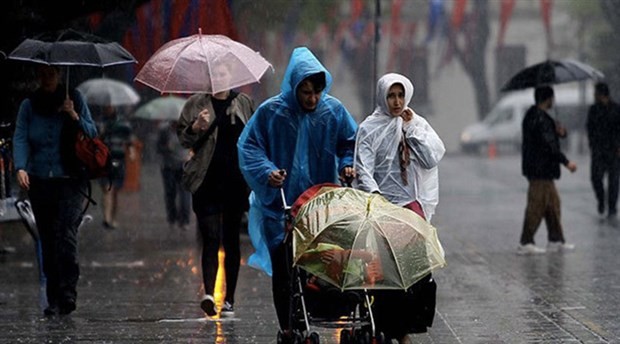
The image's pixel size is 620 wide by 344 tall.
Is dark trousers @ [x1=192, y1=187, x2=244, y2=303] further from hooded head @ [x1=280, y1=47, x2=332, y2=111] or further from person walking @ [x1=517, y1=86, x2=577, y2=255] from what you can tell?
person walking @ [x1=517, y1=86, x2=577, y2=255]

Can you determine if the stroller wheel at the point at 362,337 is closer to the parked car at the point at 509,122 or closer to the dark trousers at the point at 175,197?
the dark trousers at the point at 175,197

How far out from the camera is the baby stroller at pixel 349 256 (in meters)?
7.95

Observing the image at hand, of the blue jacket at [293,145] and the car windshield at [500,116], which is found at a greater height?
the blue jacket at [293,145]

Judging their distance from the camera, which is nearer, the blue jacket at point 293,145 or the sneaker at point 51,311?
the blue jacket at point 293,145

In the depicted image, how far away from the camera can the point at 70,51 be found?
11102 mm

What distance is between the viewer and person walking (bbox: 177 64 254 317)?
421 inches

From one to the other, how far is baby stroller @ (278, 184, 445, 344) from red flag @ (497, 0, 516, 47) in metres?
42.7

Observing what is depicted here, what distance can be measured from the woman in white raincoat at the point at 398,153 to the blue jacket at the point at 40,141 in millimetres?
2770

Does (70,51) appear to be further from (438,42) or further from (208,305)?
(438,42)

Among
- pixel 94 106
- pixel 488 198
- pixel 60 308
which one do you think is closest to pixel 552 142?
pixel 60 308

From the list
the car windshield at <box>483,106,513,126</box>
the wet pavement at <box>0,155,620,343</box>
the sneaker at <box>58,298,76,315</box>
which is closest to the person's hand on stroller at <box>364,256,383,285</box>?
the wet pavement at <box>0,155,620,343</box>

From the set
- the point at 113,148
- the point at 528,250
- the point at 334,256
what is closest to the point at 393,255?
the point at 334,256

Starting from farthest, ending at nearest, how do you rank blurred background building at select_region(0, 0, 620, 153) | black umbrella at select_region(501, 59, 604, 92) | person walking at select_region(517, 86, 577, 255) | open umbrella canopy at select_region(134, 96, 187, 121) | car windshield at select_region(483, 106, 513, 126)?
1. car windshield at select_region(483, 106, 513, 126)
2. blurred background building at select_region(0, 0, 620, 153)
3. open umbrella canopy at select_region(134, 96, 187, 121)
4. black umbrella at select_region(501, 59, 604, 92)
5. person walking at select_region(517, 86, 577, 255)

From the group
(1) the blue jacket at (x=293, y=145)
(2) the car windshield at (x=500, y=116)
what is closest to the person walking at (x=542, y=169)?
(1) the blue jacket at (x=293, y=145)
